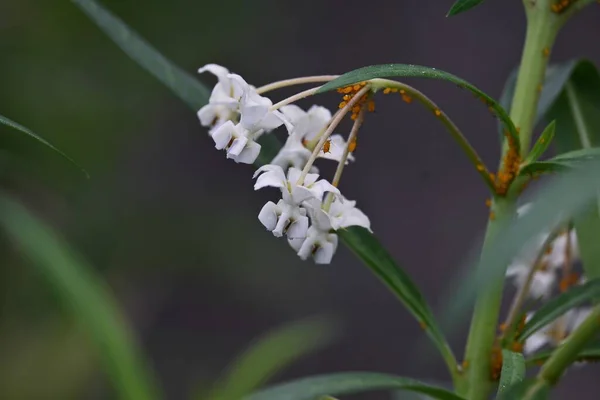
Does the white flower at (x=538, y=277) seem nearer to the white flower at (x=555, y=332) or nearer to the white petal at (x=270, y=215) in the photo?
the white flower at (x=555, y=332)

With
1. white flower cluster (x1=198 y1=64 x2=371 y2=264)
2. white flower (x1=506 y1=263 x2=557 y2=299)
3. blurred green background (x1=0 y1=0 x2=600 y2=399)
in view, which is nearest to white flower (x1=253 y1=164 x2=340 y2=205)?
white flower cluster (x1=198 y1=64 x2=371 y2=264)

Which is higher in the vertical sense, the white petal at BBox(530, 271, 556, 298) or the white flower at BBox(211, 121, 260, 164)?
the white flower at BBox(211, 121, 260, 164)

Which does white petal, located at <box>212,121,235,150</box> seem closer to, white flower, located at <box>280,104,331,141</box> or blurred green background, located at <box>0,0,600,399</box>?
white flower, located at <box>280,104,331,141</box>

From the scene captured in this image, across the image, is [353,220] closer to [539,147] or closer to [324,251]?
[324,251]

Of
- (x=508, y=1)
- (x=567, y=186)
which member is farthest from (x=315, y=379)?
(x=508, y=1)

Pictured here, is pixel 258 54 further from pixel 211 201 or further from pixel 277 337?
pixel 277 337
